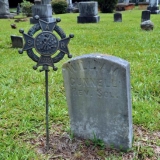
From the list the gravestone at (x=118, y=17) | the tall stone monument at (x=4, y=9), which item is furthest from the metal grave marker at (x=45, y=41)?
the tall stone monument at (x=4, y=9)

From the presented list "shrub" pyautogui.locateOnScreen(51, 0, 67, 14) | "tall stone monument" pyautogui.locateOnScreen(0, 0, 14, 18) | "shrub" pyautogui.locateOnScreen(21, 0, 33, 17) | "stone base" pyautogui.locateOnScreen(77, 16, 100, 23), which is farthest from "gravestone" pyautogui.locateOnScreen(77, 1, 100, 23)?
"shrub" pyautogui.locateOnScreen(51, 0, 67, 14)

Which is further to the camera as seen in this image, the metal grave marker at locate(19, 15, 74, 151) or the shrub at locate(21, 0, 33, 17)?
the shrub at locate(21, 0, 33, 17)

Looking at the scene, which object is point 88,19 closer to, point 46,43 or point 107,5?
point 107,5

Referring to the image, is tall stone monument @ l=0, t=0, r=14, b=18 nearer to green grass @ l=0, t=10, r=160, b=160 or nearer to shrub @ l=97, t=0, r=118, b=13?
shrub @ l=97, t=0, r=118, b=13

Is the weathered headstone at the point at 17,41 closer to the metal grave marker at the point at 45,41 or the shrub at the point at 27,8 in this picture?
the metal grave marker at the point at 45,41

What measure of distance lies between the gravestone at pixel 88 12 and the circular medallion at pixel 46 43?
10.3 meters

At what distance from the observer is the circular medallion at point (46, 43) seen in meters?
2.14

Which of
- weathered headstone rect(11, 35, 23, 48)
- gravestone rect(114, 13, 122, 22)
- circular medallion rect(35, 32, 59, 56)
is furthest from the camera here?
gravestone rect(114, 13, 122, 22)

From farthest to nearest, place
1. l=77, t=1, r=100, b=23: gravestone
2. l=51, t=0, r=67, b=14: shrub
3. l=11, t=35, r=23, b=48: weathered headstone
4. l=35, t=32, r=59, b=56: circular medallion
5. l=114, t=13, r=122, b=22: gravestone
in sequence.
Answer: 1. l=51, t=0, r=67, b=14: shrub
2. l=114, t=13, r=122, b=22: gravestone
3. l=77, t=1, r=100, b=23: gravestone
4. l=11, t=35, r=23, b=48: weathered headstone
5. l=35, t=32, r=59, b=56: circular medallion

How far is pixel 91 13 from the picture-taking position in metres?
12.3

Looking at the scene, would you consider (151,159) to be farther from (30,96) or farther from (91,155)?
(30,96)

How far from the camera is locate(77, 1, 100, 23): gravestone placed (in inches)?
480

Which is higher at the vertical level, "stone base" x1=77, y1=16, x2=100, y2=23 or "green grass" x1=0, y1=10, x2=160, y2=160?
"stone base" x1=77, y1=16, x2=100, y2=23

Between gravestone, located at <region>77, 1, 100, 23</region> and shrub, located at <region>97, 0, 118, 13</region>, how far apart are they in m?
6.75
